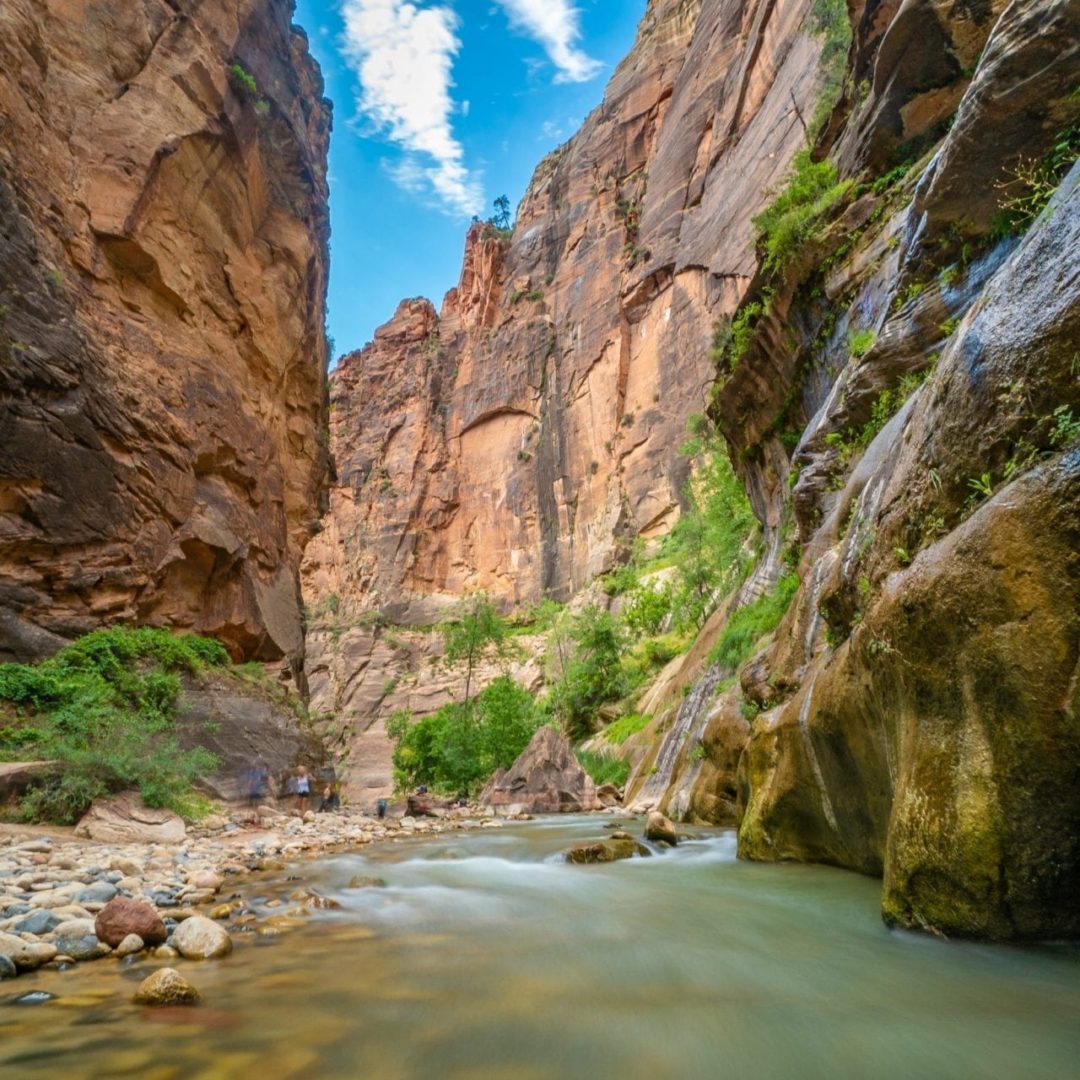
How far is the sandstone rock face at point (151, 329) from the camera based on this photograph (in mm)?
14625

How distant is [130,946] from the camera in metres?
4.11

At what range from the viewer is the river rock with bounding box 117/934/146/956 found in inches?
161

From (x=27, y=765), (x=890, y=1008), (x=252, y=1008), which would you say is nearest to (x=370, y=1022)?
(x=252, y=1008)

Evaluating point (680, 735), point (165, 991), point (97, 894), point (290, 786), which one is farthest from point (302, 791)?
point (165, 991)

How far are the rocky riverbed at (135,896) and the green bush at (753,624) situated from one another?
9.12 meters

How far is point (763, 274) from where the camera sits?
15.0 meters

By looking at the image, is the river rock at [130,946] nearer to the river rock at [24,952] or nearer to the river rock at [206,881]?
the river rock at [24,952]

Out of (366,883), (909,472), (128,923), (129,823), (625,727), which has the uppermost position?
(909,472)

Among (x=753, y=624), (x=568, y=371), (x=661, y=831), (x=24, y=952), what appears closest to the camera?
(x=24, y=952)

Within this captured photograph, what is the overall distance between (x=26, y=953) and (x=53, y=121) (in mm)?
21929

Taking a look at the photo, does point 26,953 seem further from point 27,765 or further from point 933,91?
point 933,91

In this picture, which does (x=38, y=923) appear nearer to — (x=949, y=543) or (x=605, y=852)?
(x=605, y=852)

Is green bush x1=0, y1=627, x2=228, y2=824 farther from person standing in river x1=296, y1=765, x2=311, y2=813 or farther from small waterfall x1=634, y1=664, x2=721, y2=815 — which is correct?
small waterfall x1=634, y1=664, x2=721, y2=815

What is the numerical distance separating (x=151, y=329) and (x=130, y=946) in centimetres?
1930
